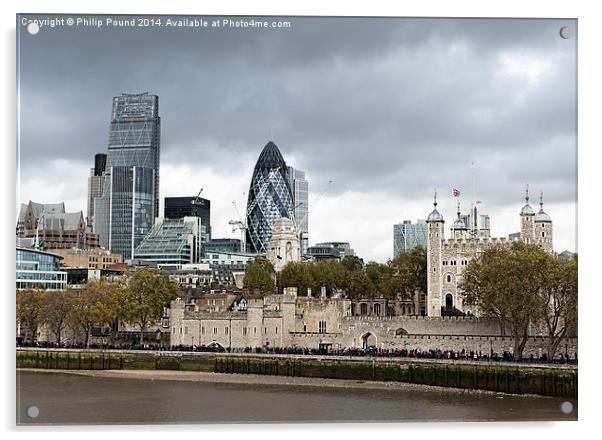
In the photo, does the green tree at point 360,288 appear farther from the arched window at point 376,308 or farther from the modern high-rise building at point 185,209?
the modern high-rise building at point 185,209

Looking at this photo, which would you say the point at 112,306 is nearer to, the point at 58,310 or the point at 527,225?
the point at 58,310

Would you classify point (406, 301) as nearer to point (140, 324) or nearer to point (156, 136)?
point (140, 324)

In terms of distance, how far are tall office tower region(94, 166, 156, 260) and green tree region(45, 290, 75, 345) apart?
11022 centimetres

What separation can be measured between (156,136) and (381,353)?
5277 inches

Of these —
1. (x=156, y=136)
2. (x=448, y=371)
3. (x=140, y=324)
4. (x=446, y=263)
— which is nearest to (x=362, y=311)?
(x=446, y=263)

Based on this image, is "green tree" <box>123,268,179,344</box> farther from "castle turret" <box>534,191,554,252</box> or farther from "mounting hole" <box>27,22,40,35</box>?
"mounting hole" <box>27,22,40,35</box>

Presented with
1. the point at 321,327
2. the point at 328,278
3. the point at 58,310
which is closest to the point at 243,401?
the point at 321,327

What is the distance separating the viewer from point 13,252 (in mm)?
27859

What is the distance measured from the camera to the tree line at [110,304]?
193ft

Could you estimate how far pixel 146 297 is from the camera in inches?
2452

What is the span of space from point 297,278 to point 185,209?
85798 mm

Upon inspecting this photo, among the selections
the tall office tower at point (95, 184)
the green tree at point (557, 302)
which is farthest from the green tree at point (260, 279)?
the tall office tower at point (95, 184)

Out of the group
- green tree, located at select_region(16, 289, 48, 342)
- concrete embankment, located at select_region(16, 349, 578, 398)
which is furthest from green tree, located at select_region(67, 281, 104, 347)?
concrete embankment, located at select_region(16, 349, 578, 398)

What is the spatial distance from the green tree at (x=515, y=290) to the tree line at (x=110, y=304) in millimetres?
19118
